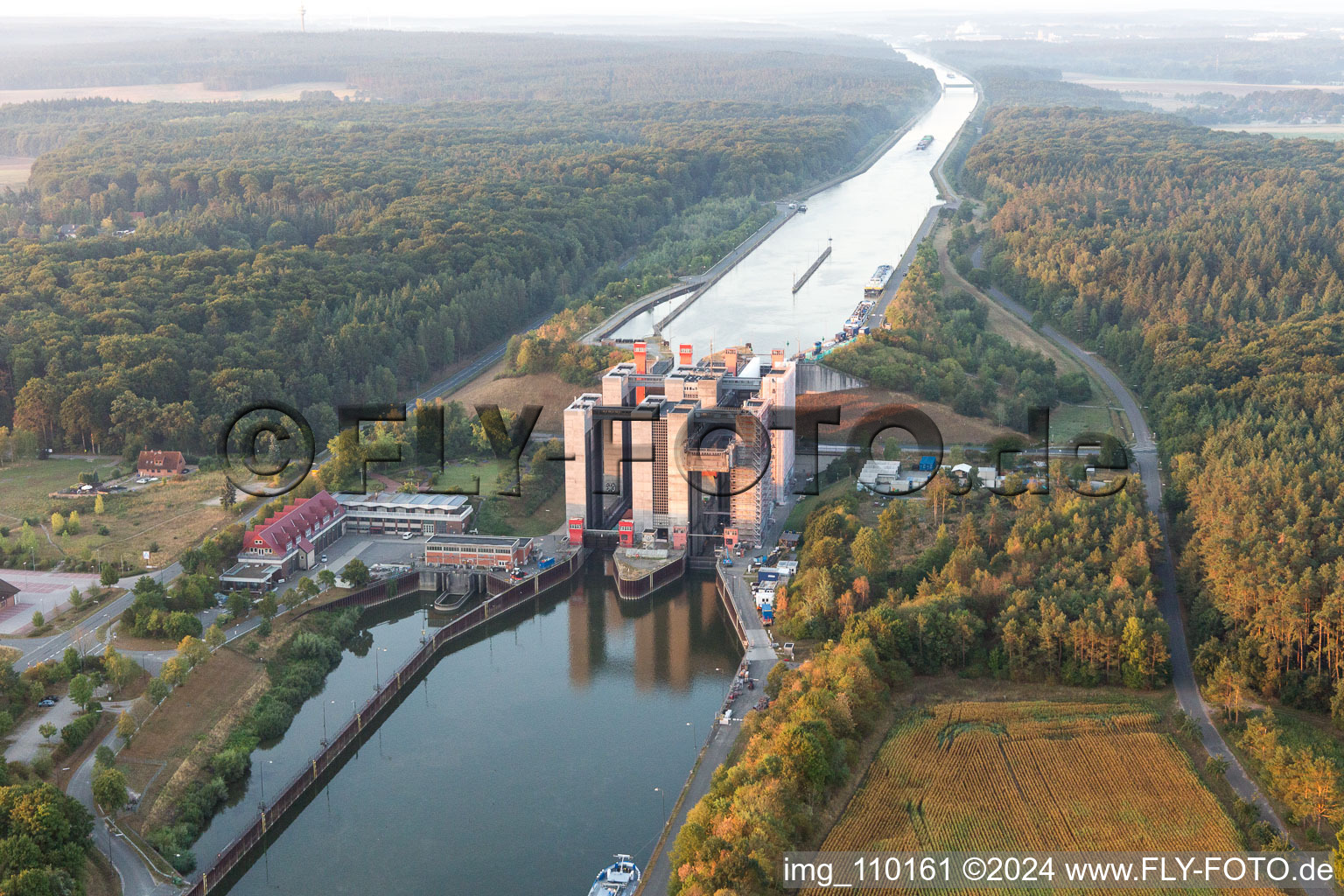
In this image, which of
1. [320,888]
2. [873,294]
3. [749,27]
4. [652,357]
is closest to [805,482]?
[652,357]

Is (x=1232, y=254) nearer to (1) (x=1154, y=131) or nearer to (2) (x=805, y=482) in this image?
(2) (x=805, y=482)

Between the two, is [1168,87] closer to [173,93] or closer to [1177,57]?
[1177,57]

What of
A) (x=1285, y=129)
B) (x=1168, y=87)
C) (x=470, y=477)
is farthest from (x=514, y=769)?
(x=1168, y=87)

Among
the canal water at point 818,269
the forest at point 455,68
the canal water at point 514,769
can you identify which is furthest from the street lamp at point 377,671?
the forest at point 455,68

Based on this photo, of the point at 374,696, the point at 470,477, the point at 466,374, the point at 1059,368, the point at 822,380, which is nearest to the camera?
the point at 374,696

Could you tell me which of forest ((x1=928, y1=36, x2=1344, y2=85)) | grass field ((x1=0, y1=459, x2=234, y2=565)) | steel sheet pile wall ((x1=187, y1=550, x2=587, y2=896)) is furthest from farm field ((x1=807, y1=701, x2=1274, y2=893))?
forest ((x1=928, y1=36, x2=1344, y2=85))

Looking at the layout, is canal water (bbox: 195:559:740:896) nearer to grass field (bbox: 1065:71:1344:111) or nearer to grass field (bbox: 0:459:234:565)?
grass field (bbox: 0:459:234:565)
